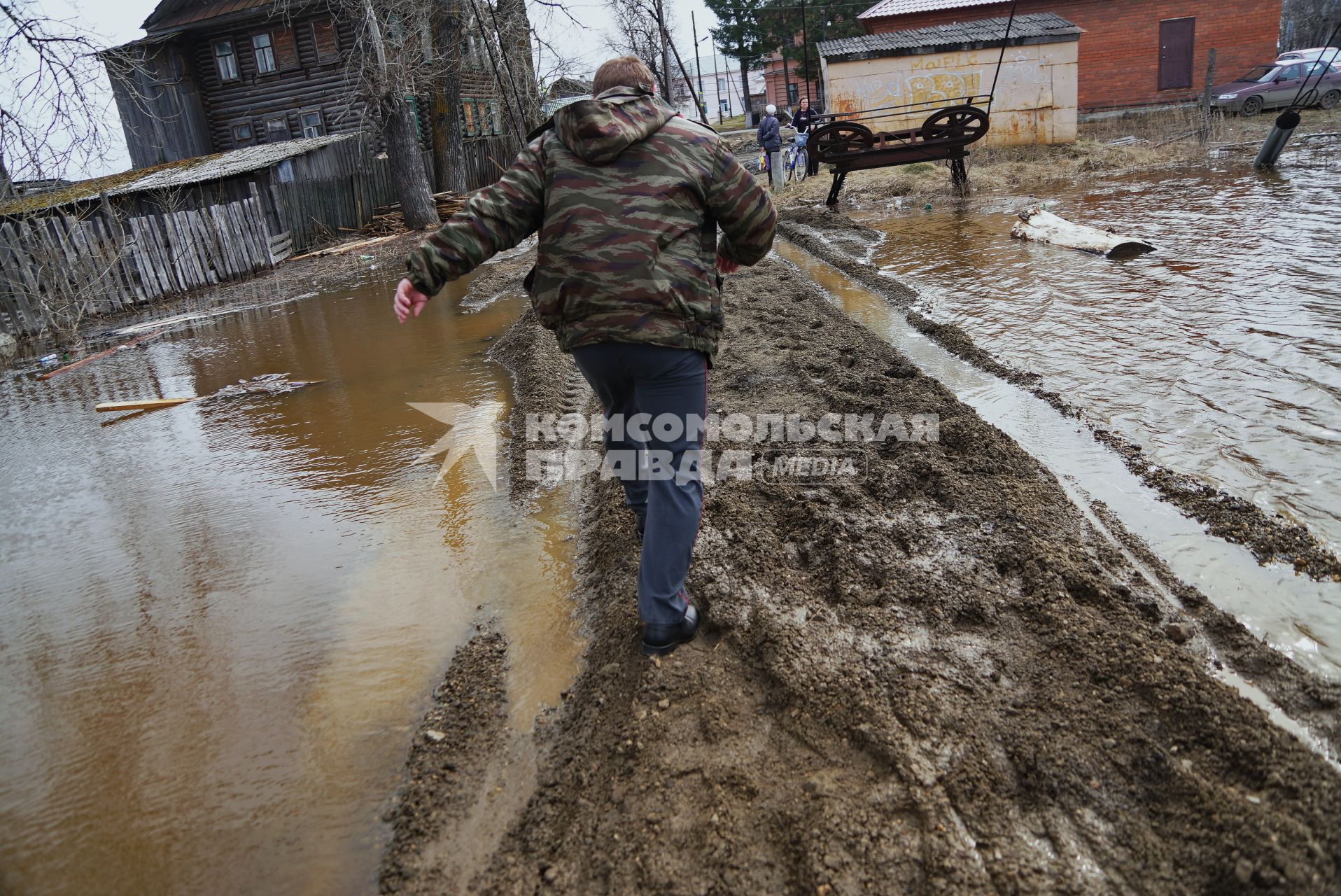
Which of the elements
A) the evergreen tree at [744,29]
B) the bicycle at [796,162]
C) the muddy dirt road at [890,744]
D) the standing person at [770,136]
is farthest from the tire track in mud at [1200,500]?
the evergreen tree at [744,29]

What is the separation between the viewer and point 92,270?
11562mm

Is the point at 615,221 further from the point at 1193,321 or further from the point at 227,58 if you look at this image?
the point at 227,58

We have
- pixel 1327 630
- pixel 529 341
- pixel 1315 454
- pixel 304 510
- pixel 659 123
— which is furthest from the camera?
pixel 529 341

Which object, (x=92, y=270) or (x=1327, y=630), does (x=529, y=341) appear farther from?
(x=92, y=270)

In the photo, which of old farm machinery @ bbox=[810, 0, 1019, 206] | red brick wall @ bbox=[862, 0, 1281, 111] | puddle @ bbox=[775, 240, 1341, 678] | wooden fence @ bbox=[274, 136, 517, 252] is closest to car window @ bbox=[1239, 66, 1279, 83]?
red brick wall @ bbox=[862, 0, 1281, 111]

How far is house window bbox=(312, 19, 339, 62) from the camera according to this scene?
84.5 ft

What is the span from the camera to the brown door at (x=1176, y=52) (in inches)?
1069

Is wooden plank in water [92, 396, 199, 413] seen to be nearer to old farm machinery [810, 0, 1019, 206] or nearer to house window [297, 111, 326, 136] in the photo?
old farm machinery [810, 0, 1019, 206]

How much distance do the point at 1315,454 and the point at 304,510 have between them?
16.6 ft

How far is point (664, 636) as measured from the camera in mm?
2621

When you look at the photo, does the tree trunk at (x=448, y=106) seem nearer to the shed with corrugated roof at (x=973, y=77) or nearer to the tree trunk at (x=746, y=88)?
the shed with corrugated roof at (x=973, y=77)

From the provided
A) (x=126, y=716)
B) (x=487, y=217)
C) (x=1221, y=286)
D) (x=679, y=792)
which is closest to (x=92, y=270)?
(x=126, y=716)

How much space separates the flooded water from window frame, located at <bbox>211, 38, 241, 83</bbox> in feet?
83.5

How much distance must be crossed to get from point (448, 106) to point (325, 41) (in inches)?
307
